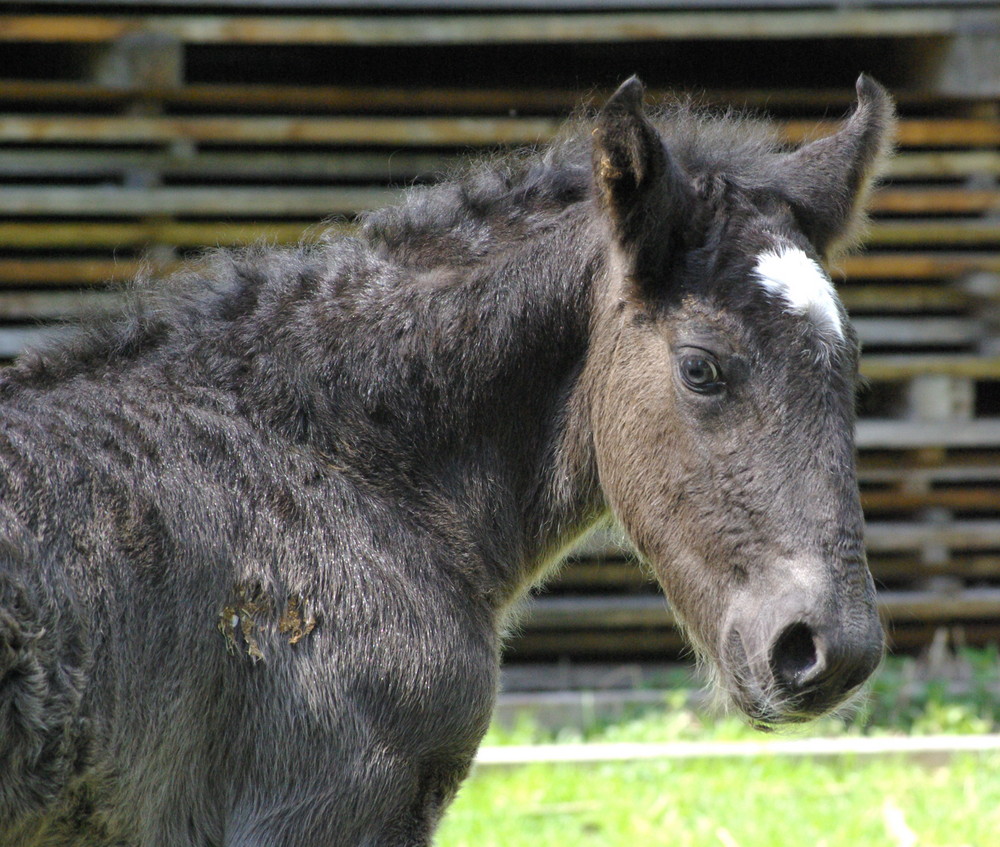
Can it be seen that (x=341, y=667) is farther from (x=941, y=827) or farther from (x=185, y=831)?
(x=941, y=827)

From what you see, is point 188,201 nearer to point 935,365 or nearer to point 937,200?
point 937,200

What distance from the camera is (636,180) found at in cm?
294

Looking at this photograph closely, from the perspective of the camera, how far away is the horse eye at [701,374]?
2889 millimetres

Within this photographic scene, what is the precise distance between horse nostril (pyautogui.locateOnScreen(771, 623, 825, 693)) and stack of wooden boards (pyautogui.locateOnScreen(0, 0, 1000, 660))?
296cm

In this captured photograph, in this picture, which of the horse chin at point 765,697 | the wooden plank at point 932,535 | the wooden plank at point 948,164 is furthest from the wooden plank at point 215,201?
the horse chin at point 765,697

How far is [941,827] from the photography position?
4.57 meters

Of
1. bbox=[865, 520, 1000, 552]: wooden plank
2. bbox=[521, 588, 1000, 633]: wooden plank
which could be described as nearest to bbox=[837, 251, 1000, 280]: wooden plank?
bbox=[865, 520, 1000, 552]: wooden plank

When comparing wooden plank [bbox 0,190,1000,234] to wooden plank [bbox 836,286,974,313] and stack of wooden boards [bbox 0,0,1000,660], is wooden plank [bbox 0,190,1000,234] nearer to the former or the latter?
stack of wooden boards [bbox 0,0,1000,660]

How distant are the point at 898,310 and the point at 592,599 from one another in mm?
2326

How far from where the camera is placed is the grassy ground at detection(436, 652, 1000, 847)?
4.53 m

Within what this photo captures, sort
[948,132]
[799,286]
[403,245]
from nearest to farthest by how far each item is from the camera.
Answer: [799,286], [403,245], [948,132]

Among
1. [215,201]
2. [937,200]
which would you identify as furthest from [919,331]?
[215,201]

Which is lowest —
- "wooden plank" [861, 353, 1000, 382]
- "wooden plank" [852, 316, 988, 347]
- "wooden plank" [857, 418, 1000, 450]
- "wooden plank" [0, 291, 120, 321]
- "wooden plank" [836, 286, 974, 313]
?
"wooden plank" [857, 418, 1000, 450]

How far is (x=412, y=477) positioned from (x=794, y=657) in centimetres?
104
